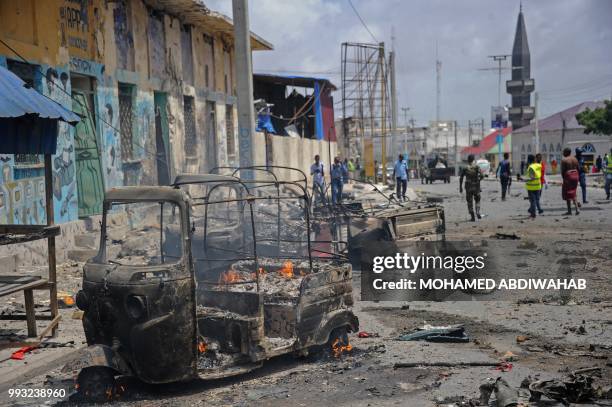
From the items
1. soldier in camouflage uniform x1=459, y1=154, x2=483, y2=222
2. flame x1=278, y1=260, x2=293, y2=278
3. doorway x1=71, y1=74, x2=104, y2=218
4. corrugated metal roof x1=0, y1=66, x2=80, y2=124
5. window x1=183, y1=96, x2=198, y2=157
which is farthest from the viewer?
window x1=183, y1=96, x2=198, y2=157

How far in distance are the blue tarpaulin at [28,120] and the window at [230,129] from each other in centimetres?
1653

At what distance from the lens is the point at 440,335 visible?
759 cm

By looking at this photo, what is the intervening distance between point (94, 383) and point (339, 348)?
8.16 ft

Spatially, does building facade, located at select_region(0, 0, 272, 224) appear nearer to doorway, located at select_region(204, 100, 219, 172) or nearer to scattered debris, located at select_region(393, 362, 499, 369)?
doorway, located at select_region(204, 100, 219, 172)

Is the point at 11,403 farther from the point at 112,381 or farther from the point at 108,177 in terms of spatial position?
the point at 108,177

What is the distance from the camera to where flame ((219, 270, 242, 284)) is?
23.9 ft

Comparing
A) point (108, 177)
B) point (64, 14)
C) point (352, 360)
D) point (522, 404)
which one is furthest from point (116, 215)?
point (522, 404)

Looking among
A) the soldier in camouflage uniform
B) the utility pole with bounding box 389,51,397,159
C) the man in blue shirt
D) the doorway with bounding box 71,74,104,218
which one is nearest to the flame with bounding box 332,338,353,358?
the doorway with bounding box 71,74,104,218

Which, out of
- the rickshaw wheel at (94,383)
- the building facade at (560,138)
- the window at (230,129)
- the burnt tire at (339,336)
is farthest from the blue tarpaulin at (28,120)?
the building facade at (560,138)

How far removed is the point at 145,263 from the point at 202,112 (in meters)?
16.0

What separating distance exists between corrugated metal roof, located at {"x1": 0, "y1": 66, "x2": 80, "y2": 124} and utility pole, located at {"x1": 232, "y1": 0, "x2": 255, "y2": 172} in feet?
17.3

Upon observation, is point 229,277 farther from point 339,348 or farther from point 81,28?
point 81,28

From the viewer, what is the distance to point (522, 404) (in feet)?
17.4

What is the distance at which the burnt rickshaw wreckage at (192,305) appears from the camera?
5.88m
